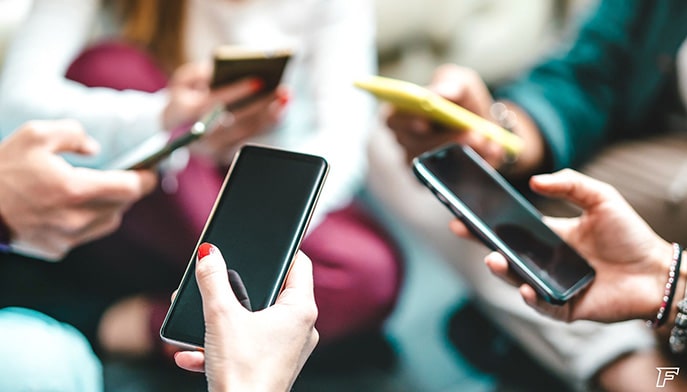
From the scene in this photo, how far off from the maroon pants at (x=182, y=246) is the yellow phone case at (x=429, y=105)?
14cm

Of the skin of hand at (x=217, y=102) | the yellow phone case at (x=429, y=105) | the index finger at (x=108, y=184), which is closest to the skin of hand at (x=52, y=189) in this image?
the index finger at (x=108, y=184)

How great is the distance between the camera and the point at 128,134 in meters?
0.59

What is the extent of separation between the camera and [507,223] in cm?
44

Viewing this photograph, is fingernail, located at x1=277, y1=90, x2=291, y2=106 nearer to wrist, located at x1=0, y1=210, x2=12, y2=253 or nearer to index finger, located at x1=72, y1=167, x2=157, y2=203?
index finger, located at x1=72, y1=167, x2=157, y2=203

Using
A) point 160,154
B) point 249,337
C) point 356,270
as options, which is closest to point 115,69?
point 160,154

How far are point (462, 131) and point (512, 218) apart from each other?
0.12 m

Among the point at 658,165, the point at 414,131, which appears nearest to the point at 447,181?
the point at 414,131

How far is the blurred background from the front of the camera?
487 millimetres

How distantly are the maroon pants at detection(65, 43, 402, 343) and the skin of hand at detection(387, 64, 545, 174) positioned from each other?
0.12m

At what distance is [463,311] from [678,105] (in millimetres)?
291

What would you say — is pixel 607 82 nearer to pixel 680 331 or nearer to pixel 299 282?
pixel 680 331

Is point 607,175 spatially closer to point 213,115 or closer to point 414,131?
point 414,131

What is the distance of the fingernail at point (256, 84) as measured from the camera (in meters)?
0.60

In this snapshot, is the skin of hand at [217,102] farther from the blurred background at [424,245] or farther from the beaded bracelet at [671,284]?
the beaded bracelet at [671,284]
